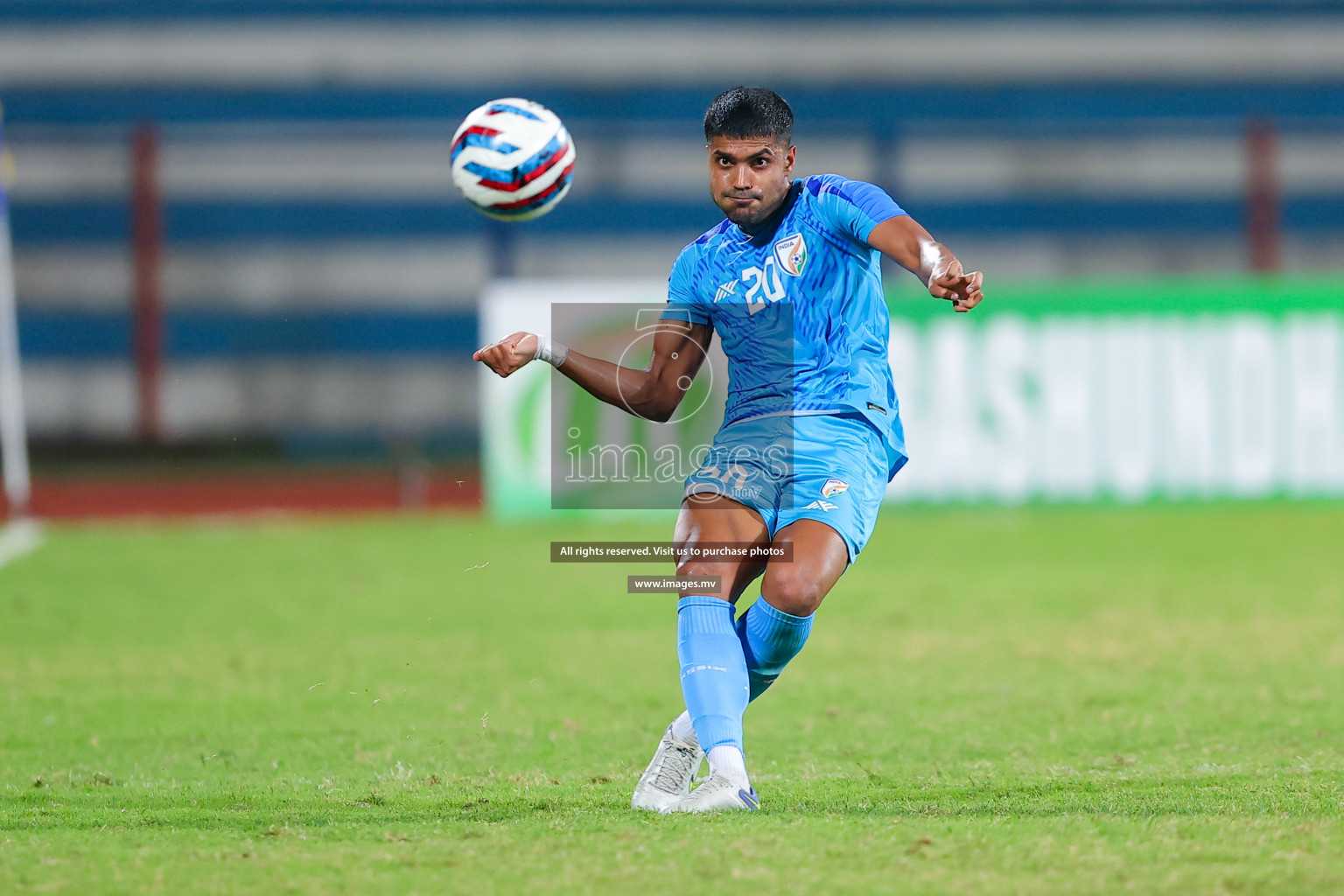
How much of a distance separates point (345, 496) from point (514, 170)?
11.2 m

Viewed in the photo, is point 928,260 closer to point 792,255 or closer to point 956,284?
point 956,284

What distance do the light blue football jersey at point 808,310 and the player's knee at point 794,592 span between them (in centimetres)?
51

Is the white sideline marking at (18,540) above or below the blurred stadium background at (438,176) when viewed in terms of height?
below

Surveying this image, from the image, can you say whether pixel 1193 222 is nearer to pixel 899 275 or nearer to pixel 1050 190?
pixel 1050 190

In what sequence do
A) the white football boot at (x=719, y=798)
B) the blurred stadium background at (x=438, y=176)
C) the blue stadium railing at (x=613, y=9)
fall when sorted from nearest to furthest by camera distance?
the white football boot at (x=719, y=798) → the blurred stadium background at (x=438, y=176) → the blue stadium railing at (x=613, y=9)

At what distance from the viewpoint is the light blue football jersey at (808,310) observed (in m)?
4.27

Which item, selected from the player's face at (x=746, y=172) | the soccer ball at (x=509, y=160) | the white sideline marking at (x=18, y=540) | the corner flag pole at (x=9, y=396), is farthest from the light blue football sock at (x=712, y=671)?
the corner flag pole at (x=9, y=396)

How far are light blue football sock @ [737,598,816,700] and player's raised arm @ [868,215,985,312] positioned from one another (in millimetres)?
962

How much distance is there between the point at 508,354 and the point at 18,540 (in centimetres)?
943

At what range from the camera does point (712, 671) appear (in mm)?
4035

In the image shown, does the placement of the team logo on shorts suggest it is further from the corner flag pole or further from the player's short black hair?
the corner flag pole

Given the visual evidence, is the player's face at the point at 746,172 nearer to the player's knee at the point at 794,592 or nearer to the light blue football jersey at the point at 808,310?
the light blue football jersey at the point at 808,310

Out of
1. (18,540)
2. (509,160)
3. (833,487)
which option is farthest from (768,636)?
(18,540)

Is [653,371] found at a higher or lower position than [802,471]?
higher
